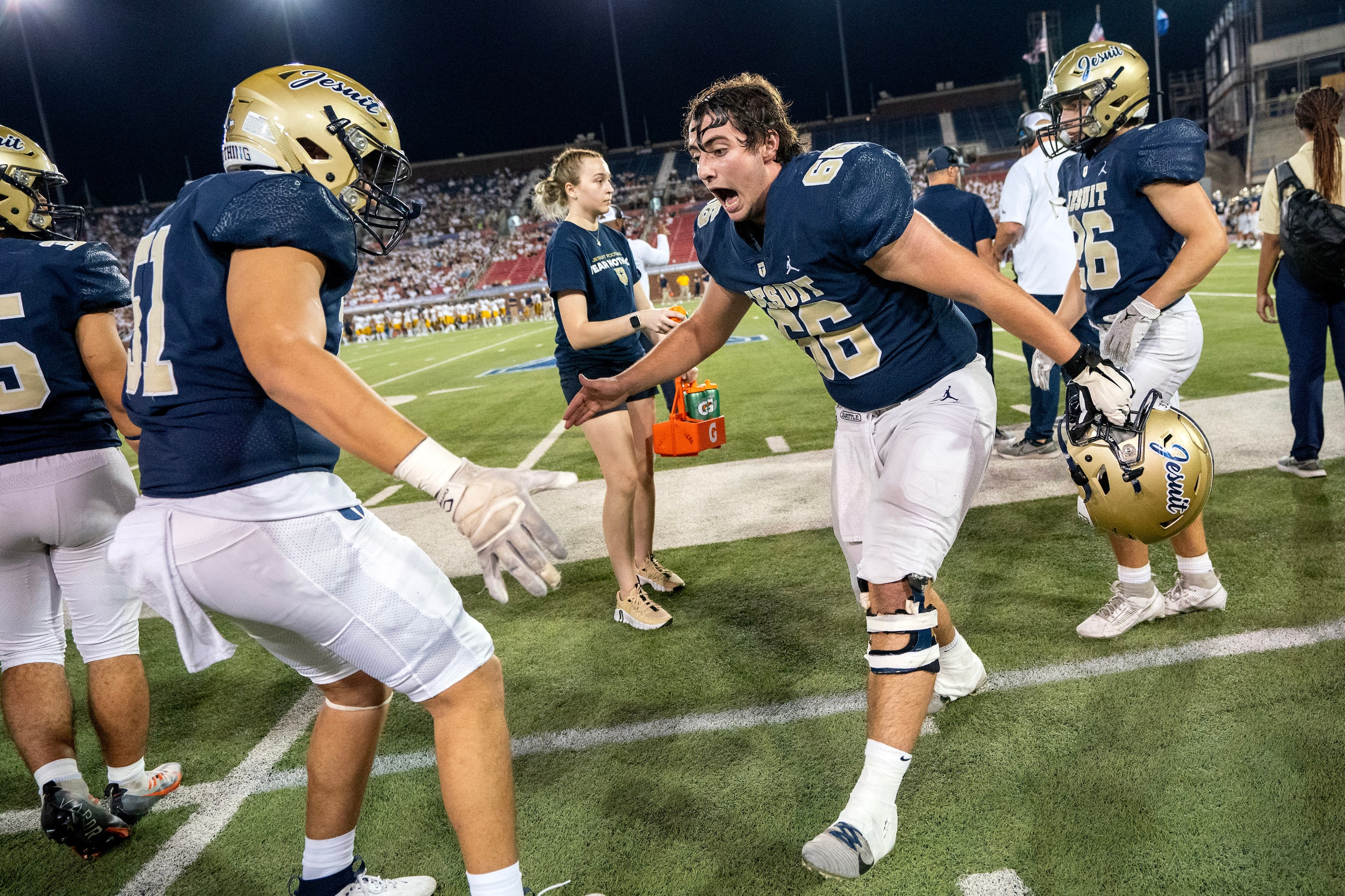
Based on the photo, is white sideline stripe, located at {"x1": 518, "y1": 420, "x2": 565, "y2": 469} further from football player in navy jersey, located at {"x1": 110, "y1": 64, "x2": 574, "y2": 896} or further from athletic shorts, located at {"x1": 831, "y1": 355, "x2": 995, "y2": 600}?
football player in navy jersey, located at {"x1": 110, "y1": 64, "x2": 574, "y2": 896}

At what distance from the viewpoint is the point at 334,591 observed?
5.47 ft

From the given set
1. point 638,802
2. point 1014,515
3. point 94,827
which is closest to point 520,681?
point 638,802

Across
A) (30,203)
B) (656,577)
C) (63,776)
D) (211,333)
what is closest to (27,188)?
(30,203)

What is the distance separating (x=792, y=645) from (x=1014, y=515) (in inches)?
79.7

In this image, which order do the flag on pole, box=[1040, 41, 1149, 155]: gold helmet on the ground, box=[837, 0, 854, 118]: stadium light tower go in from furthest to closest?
box=[837, 0, 854, 118]: stadium light tower → the flag on pole → box=[1040, 41, 1149, 155]: gold helmet on the ground

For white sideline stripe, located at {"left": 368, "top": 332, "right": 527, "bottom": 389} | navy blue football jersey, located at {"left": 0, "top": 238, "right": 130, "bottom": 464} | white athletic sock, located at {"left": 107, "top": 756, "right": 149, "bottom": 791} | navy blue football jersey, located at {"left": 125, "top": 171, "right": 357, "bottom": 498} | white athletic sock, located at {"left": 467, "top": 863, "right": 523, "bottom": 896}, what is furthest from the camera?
white sideline stripe, located at {"left": 368, "top": 332, "right": 527, "bottom": 389}

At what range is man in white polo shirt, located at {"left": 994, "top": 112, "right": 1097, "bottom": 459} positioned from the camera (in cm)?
607

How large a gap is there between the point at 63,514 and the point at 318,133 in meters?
1.59

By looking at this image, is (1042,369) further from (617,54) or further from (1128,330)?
(617,54)

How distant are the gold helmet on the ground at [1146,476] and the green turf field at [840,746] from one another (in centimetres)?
59

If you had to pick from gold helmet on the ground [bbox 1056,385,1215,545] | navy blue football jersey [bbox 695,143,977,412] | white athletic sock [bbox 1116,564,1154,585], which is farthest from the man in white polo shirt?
navy blue football jersey [bbox 695,143,977,412]

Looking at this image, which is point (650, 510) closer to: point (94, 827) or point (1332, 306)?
point (94, 827)

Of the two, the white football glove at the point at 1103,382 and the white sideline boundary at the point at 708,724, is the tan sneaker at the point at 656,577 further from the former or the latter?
the white football glove at the point at 1103,382

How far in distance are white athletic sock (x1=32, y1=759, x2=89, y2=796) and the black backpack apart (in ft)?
18.7
